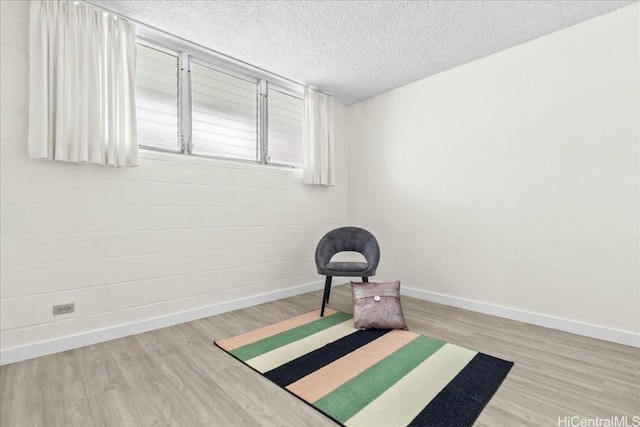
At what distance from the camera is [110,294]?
7.93 feet

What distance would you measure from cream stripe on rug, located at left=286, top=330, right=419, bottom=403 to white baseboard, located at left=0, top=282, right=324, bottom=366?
1.50 meters

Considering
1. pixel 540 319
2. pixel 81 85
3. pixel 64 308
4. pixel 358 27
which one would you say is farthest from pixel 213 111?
pixel 540 319

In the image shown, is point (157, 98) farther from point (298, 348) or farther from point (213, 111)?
point (298, 348)

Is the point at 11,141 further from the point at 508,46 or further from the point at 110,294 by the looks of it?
the point at 508,46

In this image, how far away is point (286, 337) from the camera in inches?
96.0

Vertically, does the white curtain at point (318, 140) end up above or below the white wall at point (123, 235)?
above

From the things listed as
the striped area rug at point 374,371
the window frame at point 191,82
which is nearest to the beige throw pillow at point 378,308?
the striped area rug at point 374,371

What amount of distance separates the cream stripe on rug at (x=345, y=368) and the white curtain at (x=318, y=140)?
2153 millimetres

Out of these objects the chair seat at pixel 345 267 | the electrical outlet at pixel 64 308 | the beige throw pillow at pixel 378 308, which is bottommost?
the beige throw pillow at pixel 378 308

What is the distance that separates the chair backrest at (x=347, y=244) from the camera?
3162 mm

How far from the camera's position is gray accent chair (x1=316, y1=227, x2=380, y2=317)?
2.92m

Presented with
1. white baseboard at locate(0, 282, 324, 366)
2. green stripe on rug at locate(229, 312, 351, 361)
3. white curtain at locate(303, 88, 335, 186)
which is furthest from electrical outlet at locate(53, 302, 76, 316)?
white curtain at locate(303, 88, 335, 186)

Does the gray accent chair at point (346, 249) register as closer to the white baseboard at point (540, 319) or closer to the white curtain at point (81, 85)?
the white baseboard at point (540, 319)

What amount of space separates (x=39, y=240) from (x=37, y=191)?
13.7 inches
